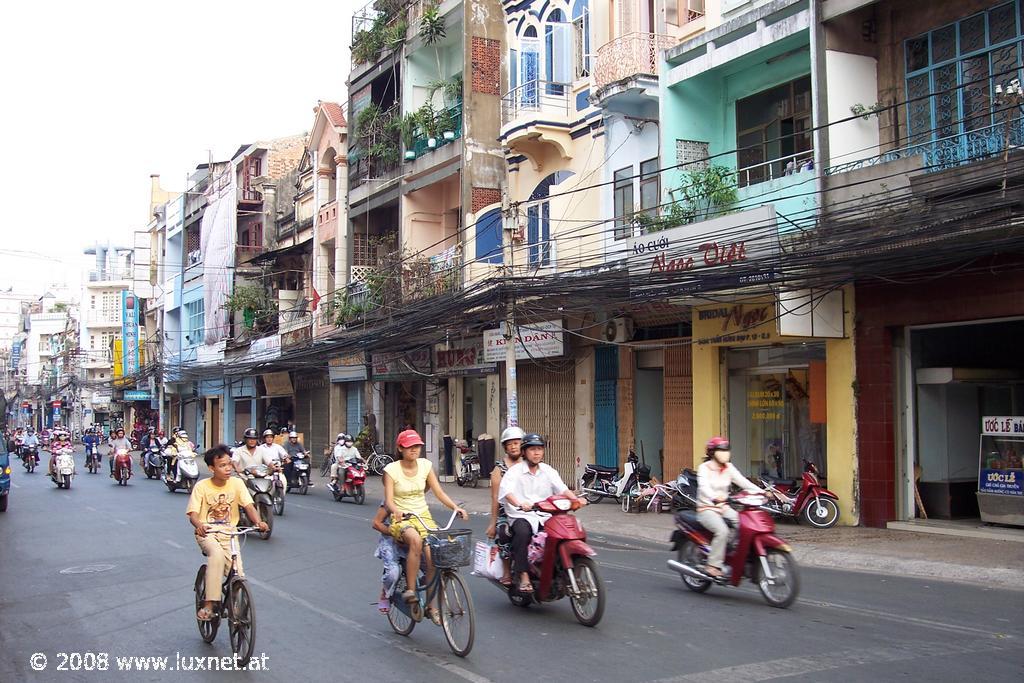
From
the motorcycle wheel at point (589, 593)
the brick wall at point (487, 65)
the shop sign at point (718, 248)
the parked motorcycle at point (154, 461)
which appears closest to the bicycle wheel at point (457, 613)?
the motorcycle wheel at point (589, 593)

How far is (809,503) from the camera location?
16078mm

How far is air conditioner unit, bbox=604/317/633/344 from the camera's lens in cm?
2177

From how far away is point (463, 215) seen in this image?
27359 millimetres

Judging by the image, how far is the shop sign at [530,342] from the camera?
77.3 ft

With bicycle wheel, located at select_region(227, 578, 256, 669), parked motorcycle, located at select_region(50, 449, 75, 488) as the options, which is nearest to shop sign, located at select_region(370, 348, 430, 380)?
parked motorcycle, located at select_region(50, 449, 75, 488)

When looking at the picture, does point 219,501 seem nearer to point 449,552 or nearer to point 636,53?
point 449,552

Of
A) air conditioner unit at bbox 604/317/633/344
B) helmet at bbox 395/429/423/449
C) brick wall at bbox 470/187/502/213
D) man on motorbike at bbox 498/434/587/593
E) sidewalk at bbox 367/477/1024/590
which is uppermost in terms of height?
brick wall at bbox 470/187/502/213

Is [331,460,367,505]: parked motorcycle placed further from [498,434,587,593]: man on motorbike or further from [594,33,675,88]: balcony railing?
[498,434,587,593]: man on motorbike

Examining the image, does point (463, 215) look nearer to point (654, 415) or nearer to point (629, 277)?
point (654, 415)

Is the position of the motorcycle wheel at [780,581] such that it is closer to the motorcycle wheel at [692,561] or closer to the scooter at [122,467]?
the motorcycle wheel at [692,561]

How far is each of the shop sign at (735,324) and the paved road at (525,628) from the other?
5.75m

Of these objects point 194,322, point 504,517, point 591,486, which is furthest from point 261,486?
point 194,322

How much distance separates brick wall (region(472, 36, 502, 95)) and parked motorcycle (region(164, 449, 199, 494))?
12.8 metres

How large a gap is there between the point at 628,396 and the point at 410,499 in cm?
1467
